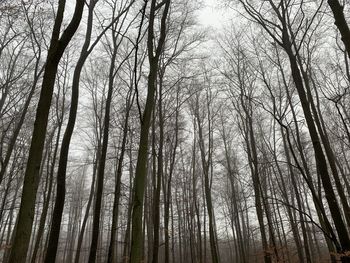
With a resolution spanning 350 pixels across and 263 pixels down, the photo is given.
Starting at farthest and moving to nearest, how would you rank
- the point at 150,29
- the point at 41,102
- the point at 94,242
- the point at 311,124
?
the point at 94,242 → the point at 311,124 → the point at 41,102 → the point at 150,29

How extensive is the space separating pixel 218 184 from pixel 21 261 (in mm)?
24173

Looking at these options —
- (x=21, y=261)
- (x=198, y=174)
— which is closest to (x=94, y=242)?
(x=21, y=261)

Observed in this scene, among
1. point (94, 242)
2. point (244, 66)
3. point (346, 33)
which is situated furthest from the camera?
point (244, 66)

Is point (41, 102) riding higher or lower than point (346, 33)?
lower

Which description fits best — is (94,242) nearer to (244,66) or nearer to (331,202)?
(331,202)

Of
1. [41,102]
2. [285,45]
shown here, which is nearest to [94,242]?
[41,102]

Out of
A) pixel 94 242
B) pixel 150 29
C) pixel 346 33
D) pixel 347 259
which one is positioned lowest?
pixel 347 259

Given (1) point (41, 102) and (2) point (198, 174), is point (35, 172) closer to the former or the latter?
(1) point (41, 102)

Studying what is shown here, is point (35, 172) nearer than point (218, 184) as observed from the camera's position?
Yes

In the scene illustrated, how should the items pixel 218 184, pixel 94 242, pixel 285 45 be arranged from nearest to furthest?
pixel 285 45 → pixel 94 242 → pixel 218 184

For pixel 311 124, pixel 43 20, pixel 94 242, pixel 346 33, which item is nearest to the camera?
pixel 346 33

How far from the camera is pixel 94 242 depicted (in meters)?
6.54

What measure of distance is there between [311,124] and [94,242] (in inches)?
221

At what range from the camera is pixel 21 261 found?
2.70m
